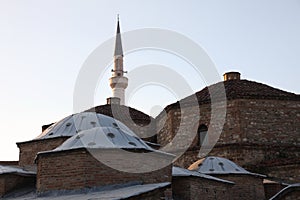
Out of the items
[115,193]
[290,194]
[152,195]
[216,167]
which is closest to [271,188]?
[216,167]

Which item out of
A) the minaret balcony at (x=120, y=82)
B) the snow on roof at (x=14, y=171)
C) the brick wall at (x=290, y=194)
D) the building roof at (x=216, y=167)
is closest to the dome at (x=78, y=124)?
the snow on roof at (x=14, y=171)

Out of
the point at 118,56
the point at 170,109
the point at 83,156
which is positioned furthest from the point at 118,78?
the point at 83,156

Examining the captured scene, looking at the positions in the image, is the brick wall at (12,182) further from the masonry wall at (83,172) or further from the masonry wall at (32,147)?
the masonry wall at (83,172)

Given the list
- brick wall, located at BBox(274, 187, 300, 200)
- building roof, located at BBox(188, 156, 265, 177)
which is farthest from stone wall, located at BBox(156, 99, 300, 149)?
brick wall, located at BBox(274, 187, 300, 200)

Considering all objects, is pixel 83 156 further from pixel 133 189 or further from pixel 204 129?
pixel 204 129

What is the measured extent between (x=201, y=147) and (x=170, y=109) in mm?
1796

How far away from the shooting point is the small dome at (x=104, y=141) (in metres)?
9.43

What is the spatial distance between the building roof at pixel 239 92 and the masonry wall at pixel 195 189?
4783 millimetres

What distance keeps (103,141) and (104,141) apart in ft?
0.07

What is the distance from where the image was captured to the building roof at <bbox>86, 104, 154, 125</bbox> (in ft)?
57.2

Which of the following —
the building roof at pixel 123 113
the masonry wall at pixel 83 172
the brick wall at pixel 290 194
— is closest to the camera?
the masonry wall at pixel 83 172

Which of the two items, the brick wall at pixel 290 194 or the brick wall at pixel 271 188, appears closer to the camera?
the brick wall at pixel 290 194

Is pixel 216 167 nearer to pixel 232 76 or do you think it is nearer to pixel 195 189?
pixel 195 189

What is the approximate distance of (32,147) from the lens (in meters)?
12.7
